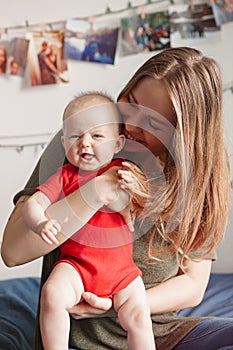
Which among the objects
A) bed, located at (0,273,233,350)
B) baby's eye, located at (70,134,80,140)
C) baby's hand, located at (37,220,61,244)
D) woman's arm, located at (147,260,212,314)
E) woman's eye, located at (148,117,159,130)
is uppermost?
woman's eye, located at (148,117,159,130)

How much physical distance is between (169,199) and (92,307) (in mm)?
266

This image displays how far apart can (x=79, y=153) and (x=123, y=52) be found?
58.0 inches

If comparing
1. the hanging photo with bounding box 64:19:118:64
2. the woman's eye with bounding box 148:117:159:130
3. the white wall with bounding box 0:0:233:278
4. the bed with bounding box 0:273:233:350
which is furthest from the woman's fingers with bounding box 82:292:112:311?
the hanging photo with bounding box 64:19:118:64

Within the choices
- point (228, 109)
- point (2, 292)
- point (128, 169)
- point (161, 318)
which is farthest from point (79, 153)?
point (228, 109)

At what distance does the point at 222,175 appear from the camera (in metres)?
1.51

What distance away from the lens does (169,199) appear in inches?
55.1

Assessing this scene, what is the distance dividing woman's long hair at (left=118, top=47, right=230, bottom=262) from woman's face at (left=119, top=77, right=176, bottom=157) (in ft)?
0.06

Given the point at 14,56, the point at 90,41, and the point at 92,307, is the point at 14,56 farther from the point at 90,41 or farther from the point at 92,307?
the point at 92,307

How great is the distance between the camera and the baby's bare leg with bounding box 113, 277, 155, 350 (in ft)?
4.36

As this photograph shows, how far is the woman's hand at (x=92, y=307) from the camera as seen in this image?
132 cm

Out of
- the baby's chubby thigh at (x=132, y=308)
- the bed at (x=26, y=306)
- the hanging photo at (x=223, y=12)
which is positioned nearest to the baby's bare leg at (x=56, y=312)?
the baby's chubby thigh at (x=132, y=308)

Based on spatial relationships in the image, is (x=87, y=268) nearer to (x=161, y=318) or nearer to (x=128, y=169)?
(x=128, y=169)

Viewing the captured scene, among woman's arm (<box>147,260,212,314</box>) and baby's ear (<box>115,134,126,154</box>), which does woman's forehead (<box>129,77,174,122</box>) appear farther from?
woman's arm (<box>147,260,212,314</box>)

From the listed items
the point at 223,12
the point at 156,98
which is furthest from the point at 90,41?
the point at 156,98
